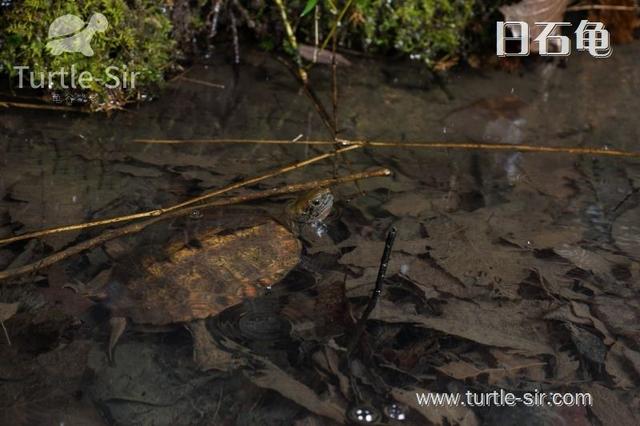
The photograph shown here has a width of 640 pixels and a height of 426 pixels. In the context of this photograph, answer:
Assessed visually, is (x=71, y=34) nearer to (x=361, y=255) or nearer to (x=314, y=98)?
(x=314, y=98)

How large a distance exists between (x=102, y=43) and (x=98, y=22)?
0.09 metres

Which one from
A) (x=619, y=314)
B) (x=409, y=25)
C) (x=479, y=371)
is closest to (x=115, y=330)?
(x=479, y=371)

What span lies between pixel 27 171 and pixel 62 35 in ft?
2.65

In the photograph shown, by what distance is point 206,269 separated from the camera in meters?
2.11

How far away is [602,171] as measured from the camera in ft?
9.11

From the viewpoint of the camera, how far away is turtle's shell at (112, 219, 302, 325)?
6.43 ft

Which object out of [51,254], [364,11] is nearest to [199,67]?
[364,11]

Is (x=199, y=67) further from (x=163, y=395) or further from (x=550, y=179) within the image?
(x=163, y=395)

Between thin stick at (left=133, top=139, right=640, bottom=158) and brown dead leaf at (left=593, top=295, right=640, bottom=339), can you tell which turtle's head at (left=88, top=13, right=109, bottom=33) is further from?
brown dead leaf at (left=593, top=295, right=640, bottom=339)

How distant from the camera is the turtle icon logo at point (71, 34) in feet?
9.89

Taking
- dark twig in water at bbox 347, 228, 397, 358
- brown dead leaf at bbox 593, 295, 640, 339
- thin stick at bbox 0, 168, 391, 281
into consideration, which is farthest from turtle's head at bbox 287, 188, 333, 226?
brown dead leaf at bbox 593, 295, 640, 339

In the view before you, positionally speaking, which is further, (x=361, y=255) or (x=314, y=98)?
(x=314, y=98)

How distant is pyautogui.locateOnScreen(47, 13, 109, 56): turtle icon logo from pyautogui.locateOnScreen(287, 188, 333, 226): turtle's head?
1.39 metres

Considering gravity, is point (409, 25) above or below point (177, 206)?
above
